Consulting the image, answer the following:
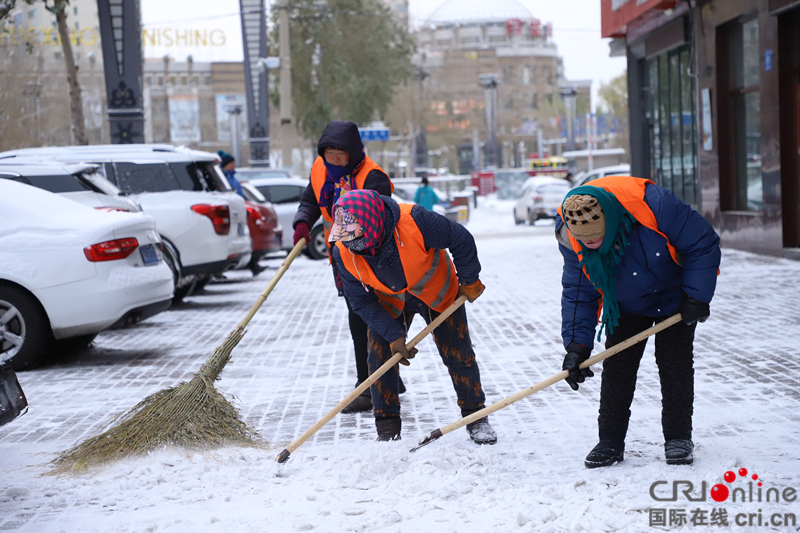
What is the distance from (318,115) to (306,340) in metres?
32.3

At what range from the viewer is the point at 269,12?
130 feet

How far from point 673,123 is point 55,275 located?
45.0ft

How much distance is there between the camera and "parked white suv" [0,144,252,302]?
34.2 ft

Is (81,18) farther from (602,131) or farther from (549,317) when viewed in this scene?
(549,317)

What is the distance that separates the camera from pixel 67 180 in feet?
27.4

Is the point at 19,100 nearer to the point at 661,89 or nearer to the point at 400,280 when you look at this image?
the point at 661,89

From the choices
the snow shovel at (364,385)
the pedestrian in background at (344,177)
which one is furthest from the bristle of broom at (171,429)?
the pedestrian in background at (344,177)

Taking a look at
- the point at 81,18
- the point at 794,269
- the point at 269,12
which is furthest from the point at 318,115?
the point at 81,18

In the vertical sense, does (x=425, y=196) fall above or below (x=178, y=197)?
below

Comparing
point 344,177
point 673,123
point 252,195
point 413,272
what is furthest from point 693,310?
point 673,123

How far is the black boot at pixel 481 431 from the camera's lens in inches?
182

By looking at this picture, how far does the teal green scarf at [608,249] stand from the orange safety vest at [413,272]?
774 mm

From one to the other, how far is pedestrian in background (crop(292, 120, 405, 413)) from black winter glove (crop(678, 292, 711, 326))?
75.2 inches

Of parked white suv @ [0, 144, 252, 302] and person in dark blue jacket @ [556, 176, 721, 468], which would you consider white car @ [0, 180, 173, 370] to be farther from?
person in dark blue jacket @ [556, 176, 721, 468]
